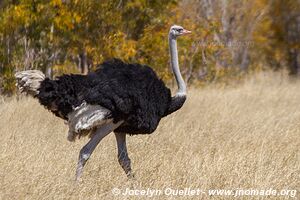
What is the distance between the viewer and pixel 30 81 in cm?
526

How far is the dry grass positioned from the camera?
504 centimetres

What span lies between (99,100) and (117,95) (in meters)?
0.14

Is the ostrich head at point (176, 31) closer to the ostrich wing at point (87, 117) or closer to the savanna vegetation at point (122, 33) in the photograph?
the ostrich wing at point (87, 117)

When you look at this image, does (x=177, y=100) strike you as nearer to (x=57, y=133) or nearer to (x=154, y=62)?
(x=57, y=133)

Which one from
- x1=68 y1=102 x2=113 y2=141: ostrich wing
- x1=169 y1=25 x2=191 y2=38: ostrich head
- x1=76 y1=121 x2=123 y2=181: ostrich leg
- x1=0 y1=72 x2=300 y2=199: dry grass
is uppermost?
x1=169 y1=25 x2=191 y2=38: ostrich head

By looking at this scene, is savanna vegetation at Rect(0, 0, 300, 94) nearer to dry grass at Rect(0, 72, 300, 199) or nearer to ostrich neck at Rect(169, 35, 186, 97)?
dry grass at Rect(0, 72, 300, 199)

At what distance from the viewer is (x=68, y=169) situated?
221 inches

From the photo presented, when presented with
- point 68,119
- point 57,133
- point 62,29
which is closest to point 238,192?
point 68,119

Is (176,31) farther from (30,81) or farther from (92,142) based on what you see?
(30,81)

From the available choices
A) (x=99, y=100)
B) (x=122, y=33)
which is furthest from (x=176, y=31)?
(x=122, y=33)

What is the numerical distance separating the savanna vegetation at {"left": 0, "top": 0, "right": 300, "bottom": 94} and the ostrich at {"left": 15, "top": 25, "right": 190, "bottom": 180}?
4.66 metres

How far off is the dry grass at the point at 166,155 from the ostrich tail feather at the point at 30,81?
58 centimetres

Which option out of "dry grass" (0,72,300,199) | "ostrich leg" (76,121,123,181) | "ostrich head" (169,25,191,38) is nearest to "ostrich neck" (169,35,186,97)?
"ostrich head" (169,25,191,38)

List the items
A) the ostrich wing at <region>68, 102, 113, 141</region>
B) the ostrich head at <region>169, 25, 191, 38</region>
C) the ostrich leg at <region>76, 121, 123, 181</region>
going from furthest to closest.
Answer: the ostrich head at <region>169, 25, 191, 38</region>, the ostrich leg at <region>76, 121, 123, 181</region>, the ostrich wing at <region>68, 102, 113, 141</region>
